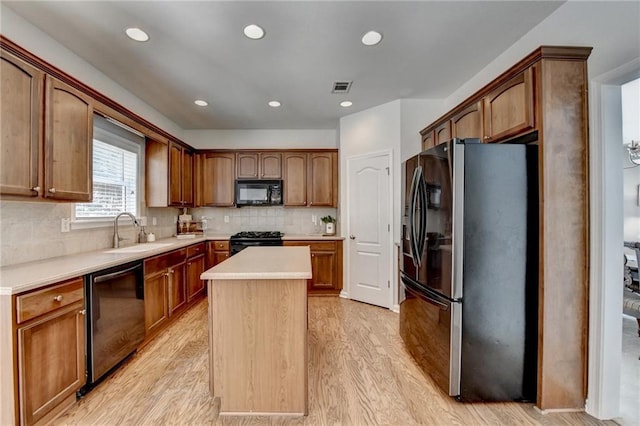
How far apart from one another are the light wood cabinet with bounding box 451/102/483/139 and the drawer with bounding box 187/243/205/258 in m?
3.34

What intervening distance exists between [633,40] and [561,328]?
1697 mm

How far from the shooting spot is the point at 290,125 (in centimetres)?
470

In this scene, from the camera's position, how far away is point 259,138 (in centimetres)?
495

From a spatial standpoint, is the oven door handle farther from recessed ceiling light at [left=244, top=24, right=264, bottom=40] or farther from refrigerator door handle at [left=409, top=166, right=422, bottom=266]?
refrigerator door handle at [left=409, top=166, right=422, bottom=266]

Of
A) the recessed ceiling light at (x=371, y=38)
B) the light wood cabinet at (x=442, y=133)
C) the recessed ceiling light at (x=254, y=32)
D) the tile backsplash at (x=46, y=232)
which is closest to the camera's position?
the tile backsplash at (x=46, y=232)

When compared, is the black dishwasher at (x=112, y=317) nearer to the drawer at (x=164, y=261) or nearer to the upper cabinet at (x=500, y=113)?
the drawer at (x=164, y=261)

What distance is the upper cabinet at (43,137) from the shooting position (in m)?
1.67

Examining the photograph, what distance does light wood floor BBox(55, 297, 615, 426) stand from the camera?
1748 mm

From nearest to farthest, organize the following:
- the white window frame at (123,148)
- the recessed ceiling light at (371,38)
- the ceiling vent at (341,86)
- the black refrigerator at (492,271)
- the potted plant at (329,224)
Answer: the black refrigerator at (492,271)
the recessed ceiling light at (371,38)
the white window frame at (123,148)
the ceiling vent at (341,86)
the potted plant at (329,224)

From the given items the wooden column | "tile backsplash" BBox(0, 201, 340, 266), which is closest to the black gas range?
"tile backsplash" BBox(0, 201, 340, 266)

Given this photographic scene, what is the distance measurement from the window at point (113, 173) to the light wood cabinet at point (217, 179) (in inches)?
42.9

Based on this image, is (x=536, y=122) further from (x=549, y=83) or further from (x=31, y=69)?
(x=31, y=69)

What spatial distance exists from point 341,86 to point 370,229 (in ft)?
6.10

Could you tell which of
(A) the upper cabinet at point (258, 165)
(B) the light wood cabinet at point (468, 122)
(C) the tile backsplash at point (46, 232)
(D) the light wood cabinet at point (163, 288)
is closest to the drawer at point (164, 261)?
(D) the light wood cabinet at point (163, 288)
